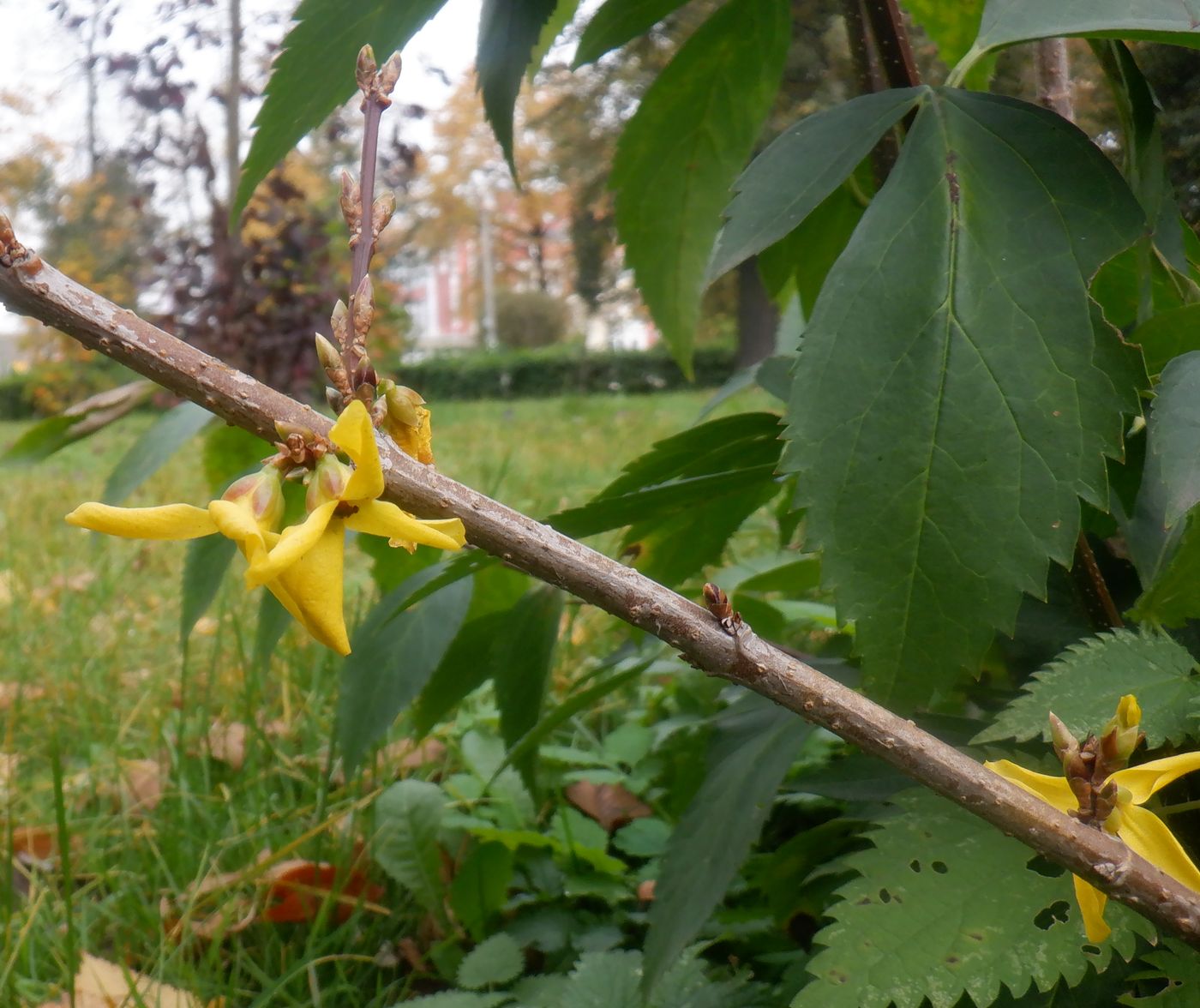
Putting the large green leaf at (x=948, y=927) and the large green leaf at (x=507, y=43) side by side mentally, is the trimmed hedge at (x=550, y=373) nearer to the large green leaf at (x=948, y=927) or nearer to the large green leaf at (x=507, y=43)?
the large green leaf at (x=507, y=43)

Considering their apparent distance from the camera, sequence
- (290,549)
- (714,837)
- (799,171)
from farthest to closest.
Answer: (714,837) → (799,171) → (290,549)

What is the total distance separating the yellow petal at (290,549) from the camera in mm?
366

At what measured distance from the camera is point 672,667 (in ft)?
4.30

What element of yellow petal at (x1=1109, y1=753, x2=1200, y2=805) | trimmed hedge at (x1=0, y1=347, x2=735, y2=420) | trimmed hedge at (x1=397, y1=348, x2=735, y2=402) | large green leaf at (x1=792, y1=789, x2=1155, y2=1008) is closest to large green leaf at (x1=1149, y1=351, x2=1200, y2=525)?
yellow petal at (x1=1109, y1=753, x2=1200, y2=805)

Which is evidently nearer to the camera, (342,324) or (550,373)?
(342,324)

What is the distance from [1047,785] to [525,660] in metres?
0.46

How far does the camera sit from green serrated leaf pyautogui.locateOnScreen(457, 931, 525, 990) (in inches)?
35.4

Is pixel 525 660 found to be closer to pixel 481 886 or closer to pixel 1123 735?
pixel 481 886

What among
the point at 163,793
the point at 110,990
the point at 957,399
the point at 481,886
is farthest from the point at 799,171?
the point at 163,793

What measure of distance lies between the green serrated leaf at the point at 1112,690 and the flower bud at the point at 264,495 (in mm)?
381

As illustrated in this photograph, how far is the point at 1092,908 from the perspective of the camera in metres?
0.48

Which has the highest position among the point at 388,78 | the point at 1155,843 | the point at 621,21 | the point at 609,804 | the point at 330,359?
the point at 621,21

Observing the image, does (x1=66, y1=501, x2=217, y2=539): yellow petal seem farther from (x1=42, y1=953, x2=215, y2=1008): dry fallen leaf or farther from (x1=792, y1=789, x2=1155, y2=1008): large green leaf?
(x1=42, y1=953, x2=215, y2=1008): dry fallen leaf

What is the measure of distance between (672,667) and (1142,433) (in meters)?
0.71
